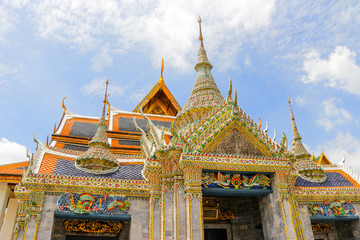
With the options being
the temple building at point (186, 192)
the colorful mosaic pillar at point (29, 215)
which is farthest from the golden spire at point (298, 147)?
the colorful mosaic pillar at point (29, 215)

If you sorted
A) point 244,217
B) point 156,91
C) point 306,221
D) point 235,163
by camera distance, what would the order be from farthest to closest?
point 156,91 → point 244,217 → point 306,221 → point 235,163

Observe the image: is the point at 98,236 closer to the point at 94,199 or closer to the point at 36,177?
the point at 94,199

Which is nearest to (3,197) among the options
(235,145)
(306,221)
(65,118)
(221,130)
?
(65,118)

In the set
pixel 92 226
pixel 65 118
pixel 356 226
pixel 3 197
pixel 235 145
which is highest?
pixel 65 118

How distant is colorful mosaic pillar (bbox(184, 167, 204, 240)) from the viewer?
7098mm

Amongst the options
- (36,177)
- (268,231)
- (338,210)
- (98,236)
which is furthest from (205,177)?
(338,210)

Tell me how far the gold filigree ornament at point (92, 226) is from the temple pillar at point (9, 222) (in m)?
6.24

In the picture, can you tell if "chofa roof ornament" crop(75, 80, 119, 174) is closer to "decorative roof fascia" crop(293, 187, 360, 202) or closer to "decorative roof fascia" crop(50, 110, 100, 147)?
"decorative roof fascia" crop(293, 187, 360, 202)

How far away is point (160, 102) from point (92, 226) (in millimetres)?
16724

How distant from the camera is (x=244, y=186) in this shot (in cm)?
823

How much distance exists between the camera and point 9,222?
1330 cm

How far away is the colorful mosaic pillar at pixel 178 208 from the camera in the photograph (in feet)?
23.7

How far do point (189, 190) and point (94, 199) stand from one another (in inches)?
108

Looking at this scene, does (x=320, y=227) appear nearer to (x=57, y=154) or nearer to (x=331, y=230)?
(x=331, y=230)
